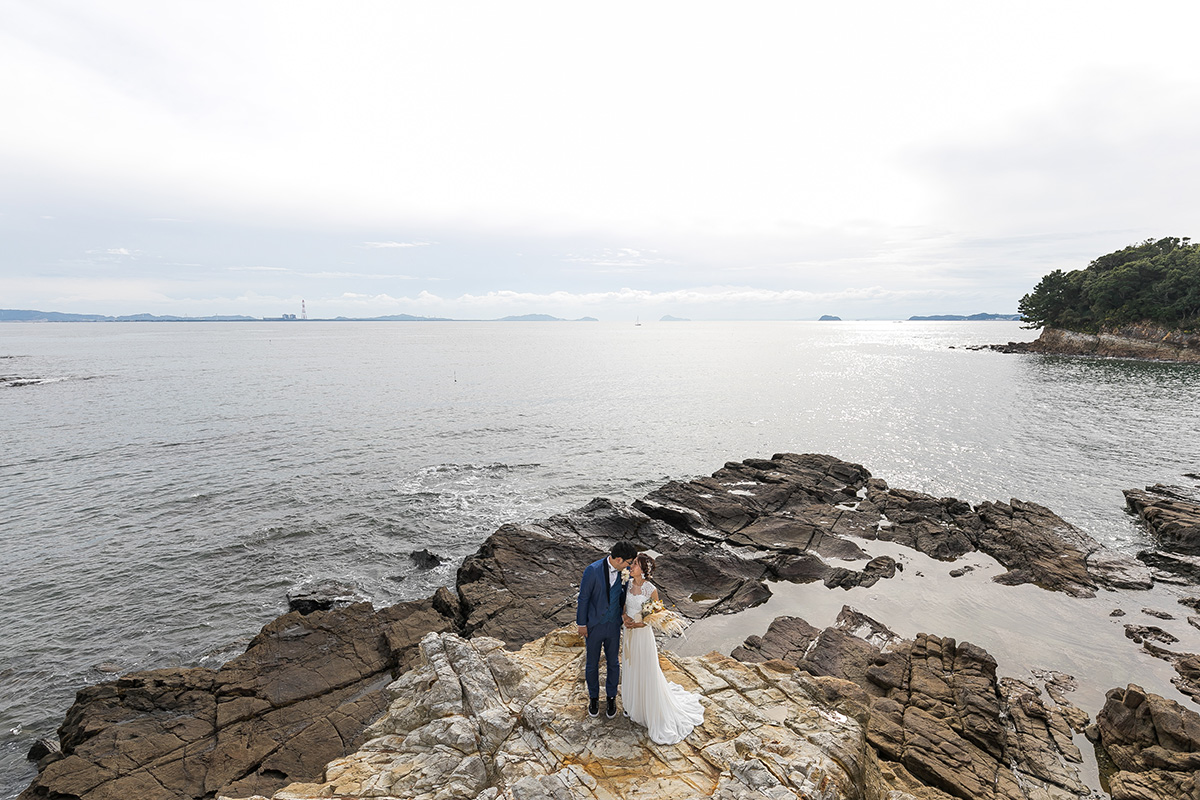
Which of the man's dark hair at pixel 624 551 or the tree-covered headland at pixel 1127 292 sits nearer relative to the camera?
the man's dark hair at pixel 624 551

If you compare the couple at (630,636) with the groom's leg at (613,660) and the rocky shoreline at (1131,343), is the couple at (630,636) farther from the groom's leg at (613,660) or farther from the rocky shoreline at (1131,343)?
the rocky shoreline at (1131,343)

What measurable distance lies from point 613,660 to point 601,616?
816 mm

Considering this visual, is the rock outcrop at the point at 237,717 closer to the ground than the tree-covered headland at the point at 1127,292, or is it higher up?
closer to the ground

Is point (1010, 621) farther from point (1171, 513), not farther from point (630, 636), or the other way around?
point (630, 636)

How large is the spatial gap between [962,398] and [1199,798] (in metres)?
63.7

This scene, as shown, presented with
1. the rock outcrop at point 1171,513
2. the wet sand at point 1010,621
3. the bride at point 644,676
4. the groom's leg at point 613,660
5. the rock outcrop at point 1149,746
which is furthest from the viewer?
the rock outcrop at point 1171,513

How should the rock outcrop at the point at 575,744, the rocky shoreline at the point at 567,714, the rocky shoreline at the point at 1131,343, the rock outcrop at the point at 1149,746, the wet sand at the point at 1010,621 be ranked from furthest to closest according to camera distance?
the rocky shoreline at the point at 1131,343, the wet sand at the point at 1010,621, the rock outcrop at the point at 1149,746, the rocky shoreline at the point at 567,714, the rock outcrop at the point at 575,744

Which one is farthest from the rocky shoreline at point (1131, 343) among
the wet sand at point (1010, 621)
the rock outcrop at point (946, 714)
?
the rock outcrop at point (946, 714)

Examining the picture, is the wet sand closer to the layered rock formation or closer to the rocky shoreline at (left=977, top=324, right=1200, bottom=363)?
the layered rock formation

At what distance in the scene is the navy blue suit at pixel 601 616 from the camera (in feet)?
28.1

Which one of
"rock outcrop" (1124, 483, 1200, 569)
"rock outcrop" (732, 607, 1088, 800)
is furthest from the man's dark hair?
"rock outcrop" (1124, 483, 1200, 569)

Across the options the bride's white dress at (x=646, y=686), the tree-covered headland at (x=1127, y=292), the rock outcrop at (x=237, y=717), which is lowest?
the rock outcrop at (x=237, y=717)

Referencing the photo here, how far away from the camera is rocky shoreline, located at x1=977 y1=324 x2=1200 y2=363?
83500 millimetres

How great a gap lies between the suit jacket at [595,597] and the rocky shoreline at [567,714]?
6.34 ft
